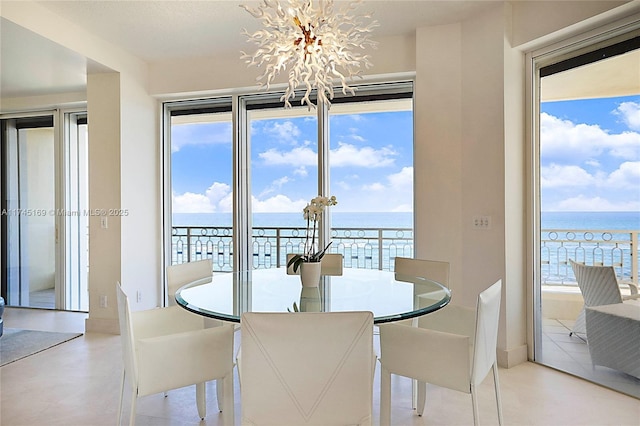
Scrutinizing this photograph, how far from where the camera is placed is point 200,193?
436cm

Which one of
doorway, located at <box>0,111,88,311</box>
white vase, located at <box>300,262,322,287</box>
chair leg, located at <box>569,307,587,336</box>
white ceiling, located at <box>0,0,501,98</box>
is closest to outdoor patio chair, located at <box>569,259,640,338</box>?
chair leg, located at <box>569,307,587,336</box>

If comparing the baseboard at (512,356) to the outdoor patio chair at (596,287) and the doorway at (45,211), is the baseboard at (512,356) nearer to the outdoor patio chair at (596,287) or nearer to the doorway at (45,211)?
the outdoor patio chair at (596,287)

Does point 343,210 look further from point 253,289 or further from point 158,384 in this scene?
point 158,384

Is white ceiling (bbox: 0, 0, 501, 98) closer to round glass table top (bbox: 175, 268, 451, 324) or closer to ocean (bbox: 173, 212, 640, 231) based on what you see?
ocean (bbox: 173, 212, 640, 231)

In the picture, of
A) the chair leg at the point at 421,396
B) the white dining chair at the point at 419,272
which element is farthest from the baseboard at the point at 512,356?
the chair leg at the point at 421,396

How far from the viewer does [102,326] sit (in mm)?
3869

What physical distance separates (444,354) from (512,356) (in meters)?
1.64

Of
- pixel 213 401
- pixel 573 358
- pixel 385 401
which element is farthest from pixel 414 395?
pixel 573 358

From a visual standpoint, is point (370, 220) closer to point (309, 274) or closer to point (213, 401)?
point (309, 274)

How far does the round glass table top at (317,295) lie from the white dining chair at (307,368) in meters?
0.30

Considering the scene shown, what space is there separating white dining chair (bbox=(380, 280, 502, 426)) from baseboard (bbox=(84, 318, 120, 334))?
2997mm

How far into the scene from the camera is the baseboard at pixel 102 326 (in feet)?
12.6

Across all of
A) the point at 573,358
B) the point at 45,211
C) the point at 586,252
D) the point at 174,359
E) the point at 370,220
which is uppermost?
the point at 45,211

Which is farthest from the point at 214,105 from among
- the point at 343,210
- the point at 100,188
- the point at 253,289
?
the point at 253,289
